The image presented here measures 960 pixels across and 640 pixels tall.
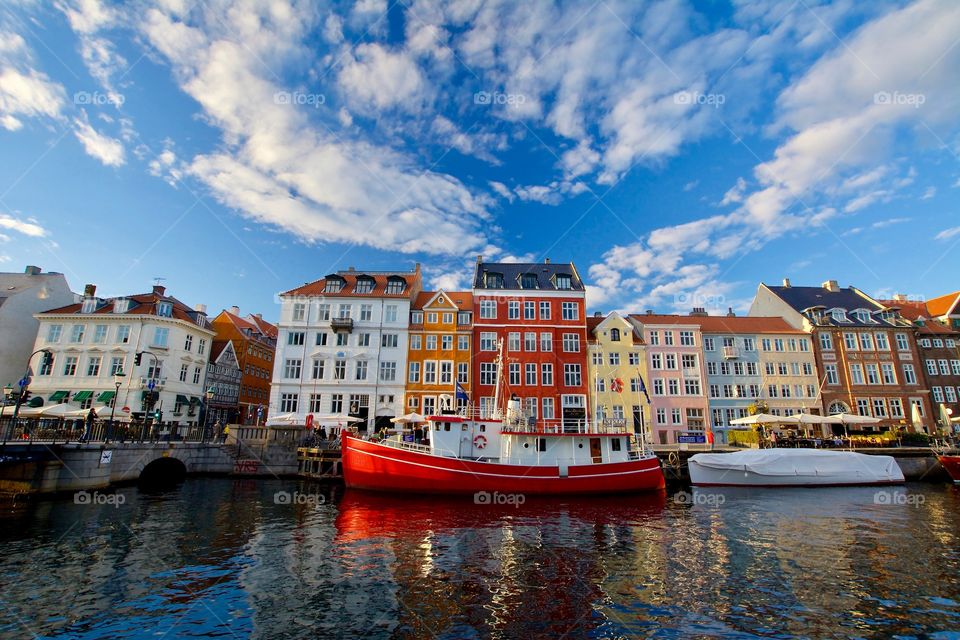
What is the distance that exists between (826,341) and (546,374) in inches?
1162

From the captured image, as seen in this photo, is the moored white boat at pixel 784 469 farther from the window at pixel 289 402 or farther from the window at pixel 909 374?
the window at pixel 289 402

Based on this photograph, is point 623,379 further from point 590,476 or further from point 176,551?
point 176,551

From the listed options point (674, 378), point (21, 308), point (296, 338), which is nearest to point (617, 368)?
point (674, 378)

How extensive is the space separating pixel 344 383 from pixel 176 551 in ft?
88.3

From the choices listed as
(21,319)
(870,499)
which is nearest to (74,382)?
(21,319)

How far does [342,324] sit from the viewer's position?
4103 centimetres

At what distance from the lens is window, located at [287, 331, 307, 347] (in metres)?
41.7

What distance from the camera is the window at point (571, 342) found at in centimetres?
4269

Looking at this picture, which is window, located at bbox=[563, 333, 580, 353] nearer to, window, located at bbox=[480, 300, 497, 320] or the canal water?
window, located at bbox=[480, 300, 497, 320]

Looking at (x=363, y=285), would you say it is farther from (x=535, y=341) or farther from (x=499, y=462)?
(x=499, y=462)

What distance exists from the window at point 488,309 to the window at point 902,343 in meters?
41.2

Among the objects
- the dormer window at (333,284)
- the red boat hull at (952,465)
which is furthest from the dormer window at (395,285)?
the red boat hull at (952,465)

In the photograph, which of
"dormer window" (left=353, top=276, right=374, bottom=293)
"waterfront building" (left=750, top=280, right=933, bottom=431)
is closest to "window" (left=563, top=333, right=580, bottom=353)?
"dormer window" (left=353, top=276, right=374, bottom=293)

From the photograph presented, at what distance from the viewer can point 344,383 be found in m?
40.6
